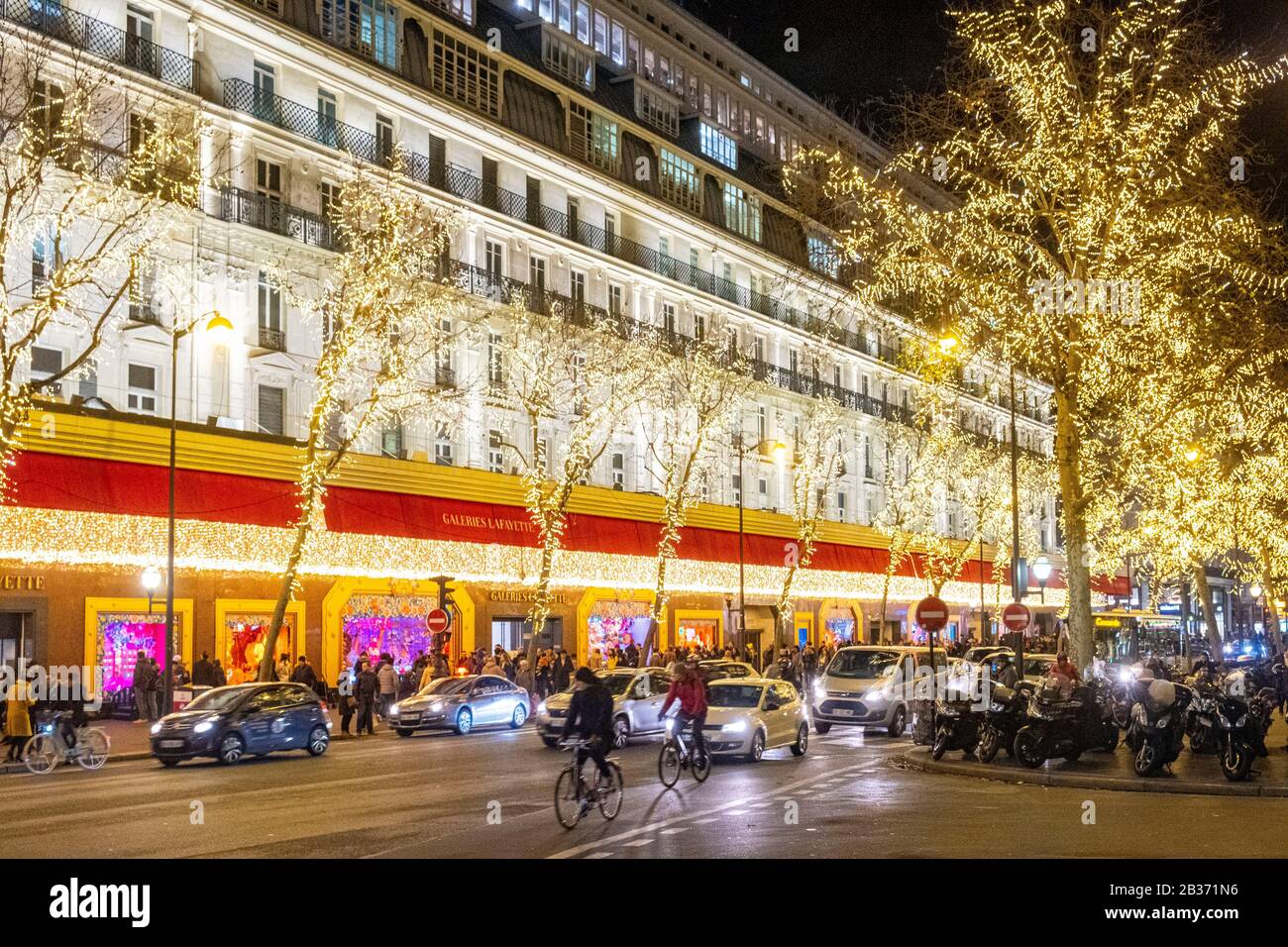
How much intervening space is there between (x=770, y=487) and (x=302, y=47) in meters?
28.3

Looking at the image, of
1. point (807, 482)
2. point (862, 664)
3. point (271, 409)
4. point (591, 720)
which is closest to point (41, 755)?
point (591, 720)

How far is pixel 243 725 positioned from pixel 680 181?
35.7 meters

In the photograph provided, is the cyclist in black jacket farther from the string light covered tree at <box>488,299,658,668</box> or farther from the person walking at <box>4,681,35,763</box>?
the string light covered tree at <box>488,299,658,668</box>

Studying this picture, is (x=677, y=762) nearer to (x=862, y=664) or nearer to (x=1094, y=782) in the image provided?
(x=1094, y=782)

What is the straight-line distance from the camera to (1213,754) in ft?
71.6

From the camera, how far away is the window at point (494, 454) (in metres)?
42.9

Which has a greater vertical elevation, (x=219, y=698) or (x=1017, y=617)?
(x=1017, y=617)

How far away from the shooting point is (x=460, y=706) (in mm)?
30250

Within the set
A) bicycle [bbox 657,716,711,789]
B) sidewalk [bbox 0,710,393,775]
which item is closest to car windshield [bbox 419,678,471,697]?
sidewalk [bbox 0,710,393,775]

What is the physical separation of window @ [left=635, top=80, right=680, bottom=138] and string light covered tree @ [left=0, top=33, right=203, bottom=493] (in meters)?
23.6

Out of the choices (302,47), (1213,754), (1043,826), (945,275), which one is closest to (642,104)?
(302,47)

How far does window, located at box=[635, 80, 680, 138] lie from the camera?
53469mm

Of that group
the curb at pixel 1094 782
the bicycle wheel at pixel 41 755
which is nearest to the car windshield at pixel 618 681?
the curb at pixel 1094 782

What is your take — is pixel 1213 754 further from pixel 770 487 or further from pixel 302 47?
pixel 770 487
